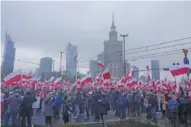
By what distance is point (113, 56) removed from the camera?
83.5 meters

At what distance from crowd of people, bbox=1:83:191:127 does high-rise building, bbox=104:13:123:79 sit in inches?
2087

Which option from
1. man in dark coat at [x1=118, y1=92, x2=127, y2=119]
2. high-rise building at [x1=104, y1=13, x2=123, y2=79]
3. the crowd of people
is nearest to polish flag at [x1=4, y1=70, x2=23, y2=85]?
the crowd of people

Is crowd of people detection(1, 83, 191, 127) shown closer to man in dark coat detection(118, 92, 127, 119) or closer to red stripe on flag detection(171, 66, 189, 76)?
man in dark coat detection(118, 92, 127, 119)

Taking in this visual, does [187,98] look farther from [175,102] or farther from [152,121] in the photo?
[152,121]

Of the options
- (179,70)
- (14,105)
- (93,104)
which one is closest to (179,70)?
(179,70)

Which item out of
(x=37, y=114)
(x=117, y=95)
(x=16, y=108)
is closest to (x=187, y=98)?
(x=117, y=95)

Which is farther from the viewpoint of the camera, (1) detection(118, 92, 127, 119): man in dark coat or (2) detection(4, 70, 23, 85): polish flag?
(1) detection(118, 92, 127, 119): man in dark coat

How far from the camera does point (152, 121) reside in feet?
57.4

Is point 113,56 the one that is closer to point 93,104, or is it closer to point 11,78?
point 93,104

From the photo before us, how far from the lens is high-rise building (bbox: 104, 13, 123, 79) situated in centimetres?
7919

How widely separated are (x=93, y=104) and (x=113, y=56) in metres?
67.9

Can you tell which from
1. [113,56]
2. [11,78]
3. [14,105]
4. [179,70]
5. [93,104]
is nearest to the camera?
[14,105]

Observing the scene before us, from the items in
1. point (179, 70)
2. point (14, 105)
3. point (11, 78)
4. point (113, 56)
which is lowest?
point (14, 105)

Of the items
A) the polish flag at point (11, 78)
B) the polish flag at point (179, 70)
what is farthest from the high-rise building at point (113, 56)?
the polish flag at point (11, 78)
